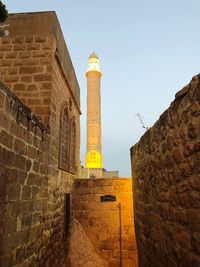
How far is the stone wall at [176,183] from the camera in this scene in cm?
223

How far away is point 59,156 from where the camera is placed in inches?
225

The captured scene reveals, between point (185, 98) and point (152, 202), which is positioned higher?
point (185, 98)

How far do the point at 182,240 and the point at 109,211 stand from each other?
5424 mm

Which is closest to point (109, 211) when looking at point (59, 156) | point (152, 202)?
point (59, 156)

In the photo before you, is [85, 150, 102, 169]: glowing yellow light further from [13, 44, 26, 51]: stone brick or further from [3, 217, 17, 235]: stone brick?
[3, 217, 17, 235]: stone brick

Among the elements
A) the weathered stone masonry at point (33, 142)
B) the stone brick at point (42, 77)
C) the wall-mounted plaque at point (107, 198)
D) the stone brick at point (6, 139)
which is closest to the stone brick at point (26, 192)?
the weathered stone masonry at point (33, 142)

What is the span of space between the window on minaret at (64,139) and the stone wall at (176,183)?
8.61 feet

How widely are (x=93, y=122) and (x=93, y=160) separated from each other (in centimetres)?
473

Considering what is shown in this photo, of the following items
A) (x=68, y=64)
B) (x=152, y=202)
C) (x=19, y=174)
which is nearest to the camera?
(x=19, y=174)

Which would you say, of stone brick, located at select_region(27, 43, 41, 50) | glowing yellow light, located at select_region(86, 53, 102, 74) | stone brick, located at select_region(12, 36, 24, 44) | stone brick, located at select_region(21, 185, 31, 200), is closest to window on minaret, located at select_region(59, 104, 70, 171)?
stone brick, located at select_region(27, 43, 41, 50)

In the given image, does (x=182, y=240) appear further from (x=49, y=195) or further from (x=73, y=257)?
(x=73, y=257)

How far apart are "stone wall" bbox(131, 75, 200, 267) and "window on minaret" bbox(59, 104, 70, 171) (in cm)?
262

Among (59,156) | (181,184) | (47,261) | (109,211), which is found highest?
(59,156)

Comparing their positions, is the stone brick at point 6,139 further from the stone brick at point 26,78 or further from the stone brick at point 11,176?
the stone brick at point 26,78
